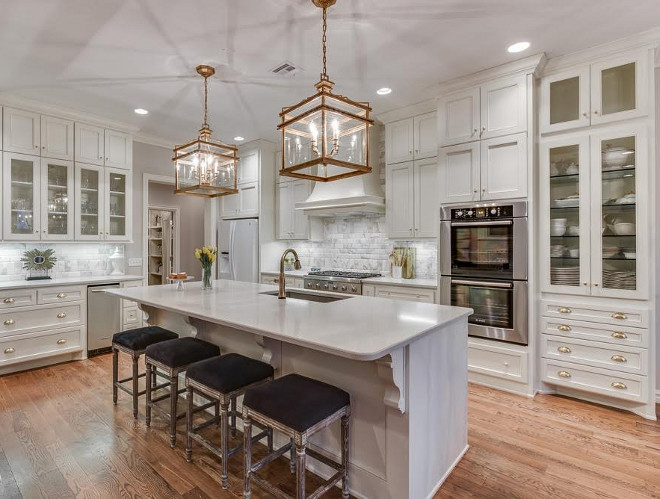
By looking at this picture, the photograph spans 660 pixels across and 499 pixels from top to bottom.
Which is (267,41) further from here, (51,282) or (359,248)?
(51,282)

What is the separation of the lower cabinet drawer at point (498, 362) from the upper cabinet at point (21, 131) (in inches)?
207

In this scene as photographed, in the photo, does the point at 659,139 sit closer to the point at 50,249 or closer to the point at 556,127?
the point at 556,127

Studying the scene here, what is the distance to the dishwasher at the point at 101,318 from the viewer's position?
14.0 feet

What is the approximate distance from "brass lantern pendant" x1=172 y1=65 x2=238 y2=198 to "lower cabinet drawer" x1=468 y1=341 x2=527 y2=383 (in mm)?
2785

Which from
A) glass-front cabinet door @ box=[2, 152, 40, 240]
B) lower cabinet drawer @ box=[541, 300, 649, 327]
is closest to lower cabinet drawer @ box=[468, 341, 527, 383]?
lower cabinet drawer @ box=[541, 300, 649, 327]

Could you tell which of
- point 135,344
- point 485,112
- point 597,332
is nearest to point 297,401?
point 135,344

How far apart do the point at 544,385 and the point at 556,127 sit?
90.6 inches

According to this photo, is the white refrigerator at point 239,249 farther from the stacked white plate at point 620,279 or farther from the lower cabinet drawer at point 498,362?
the stacked white plate at point 620,279

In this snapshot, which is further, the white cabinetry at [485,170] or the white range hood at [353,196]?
the white range hood at [353,196]

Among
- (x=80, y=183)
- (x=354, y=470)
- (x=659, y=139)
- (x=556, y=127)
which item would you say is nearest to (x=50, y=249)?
(x=80, y=183)

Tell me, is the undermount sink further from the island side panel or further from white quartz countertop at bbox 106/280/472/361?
the island side panel

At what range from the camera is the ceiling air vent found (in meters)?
3.15

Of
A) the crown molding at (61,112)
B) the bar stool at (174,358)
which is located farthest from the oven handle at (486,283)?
the crown molding at (61,112)

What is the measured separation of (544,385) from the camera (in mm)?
3225
